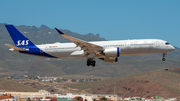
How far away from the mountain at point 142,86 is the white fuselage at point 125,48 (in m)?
99.1

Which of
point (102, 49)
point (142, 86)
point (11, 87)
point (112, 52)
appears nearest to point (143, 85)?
point (142, 86)

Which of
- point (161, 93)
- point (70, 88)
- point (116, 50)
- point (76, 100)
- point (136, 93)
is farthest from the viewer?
point (70, 88)

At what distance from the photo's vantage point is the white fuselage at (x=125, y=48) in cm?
6150

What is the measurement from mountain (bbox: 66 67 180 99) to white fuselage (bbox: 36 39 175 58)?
99.1 meters

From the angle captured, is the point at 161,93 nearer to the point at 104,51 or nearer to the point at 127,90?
the point at 127,90

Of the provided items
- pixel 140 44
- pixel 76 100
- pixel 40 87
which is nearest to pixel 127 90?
pixel 40 87

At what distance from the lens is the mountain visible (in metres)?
166

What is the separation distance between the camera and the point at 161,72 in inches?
7721

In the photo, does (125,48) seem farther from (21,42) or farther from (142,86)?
(142,86)

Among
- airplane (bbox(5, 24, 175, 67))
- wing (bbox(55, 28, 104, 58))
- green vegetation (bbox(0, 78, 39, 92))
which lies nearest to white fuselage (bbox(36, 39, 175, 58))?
airplane (bbox(5, 24, 175, 67))

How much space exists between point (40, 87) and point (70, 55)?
4742 inches

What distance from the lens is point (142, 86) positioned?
175m

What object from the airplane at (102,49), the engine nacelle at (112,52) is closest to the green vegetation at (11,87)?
the airplane at (102,49)

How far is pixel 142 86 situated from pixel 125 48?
11814cm
